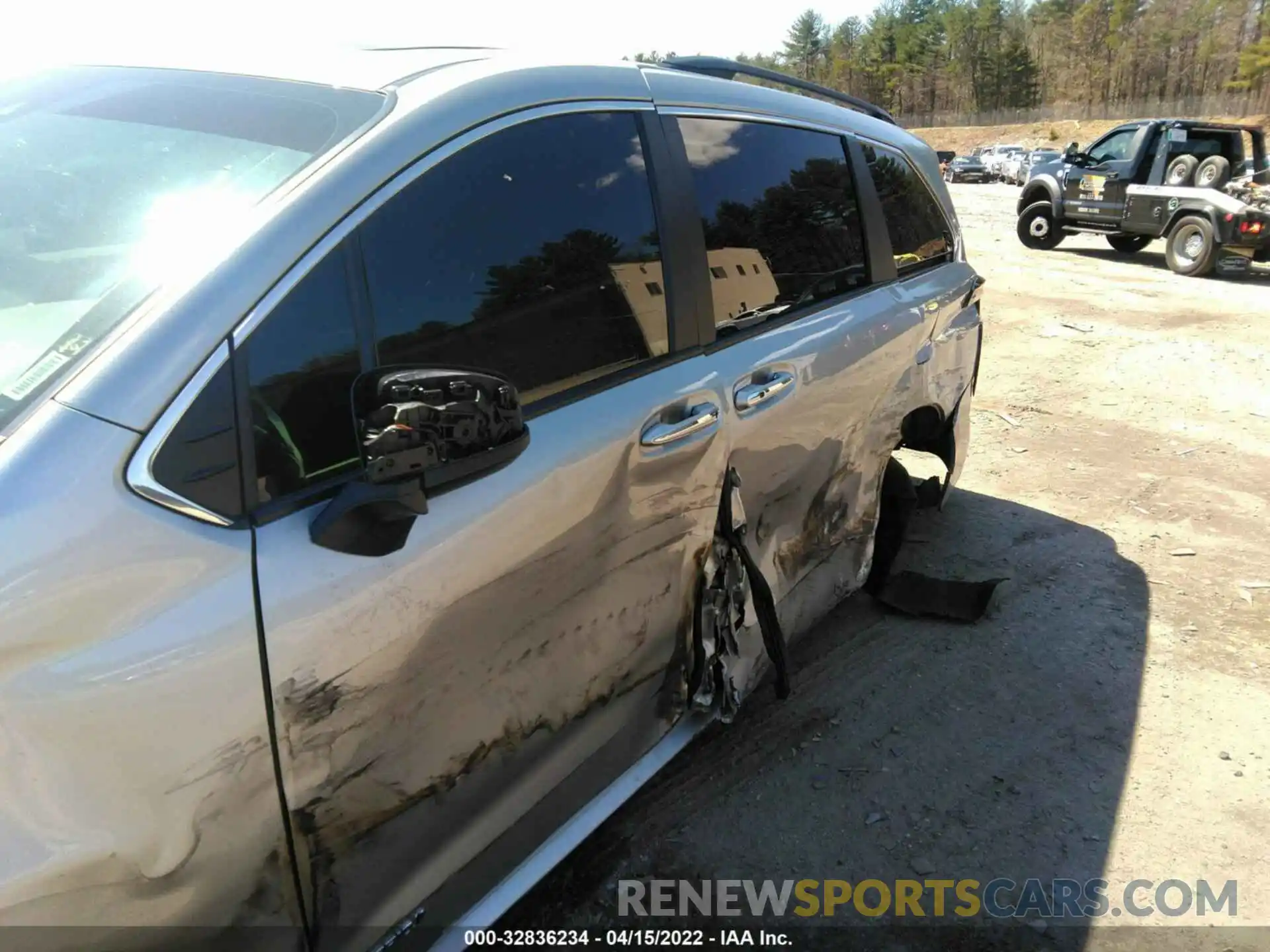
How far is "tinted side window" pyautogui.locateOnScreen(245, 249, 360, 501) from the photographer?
4.64 ft

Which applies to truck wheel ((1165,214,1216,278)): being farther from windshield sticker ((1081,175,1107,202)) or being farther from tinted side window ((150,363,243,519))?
tinted side window ((150,363,243,519))

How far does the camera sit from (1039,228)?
651 inches

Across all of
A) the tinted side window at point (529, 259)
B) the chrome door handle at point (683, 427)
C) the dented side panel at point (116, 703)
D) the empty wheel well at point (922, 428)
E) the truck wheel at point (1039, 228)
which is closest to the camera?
the dented side panel at point (116, 703)

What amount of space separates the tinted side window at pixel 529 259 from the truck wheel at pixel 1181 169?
15172 mm

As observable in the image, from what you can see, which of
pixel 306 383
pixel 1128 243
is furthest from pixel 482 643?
pixel 1128 243

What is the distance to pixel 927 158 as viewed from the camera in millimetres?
4012

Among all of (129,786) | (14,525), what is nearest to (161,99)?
(14,525)

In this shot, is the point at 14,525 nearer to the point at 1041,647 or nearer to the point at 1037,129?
the point at 1041,647

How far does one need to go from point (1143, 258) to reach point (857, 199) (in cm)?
1527

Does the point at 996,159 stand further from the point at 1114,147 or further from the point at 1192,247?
the point at 1192,247

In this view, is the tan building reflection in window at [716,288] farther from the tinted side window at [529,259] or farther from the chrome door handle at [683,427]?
the chrome door handle at [683,427]

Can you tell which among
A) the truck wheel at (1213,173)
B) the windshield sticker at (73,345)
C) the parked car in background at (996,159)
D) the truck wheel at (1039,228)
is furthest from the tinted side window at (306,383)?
the parked car in background at (996,159)

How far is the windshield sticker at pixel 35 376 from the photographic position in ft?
4.36

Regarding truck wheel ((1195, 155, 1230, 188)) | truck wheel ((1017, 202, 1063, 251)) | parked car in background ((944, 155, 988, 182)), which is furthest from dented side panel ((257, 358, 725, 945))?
parked car in background ((944, 155, 988, 182))
